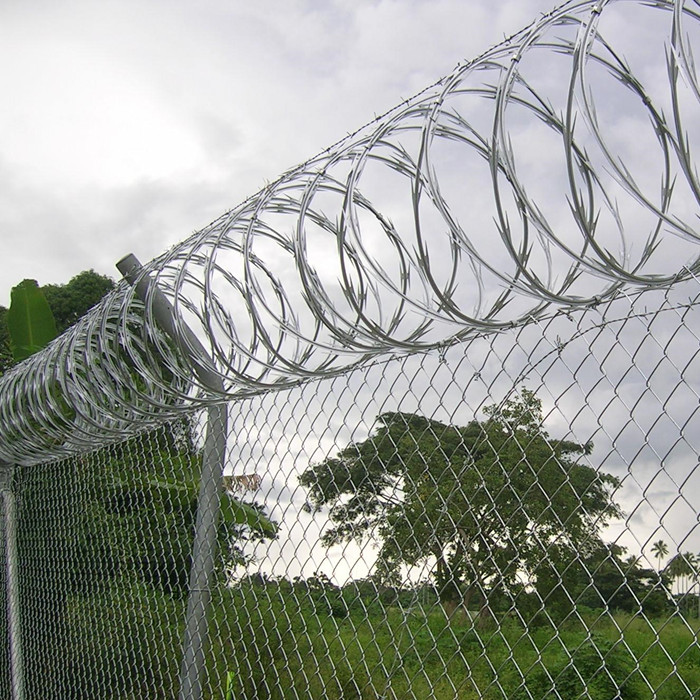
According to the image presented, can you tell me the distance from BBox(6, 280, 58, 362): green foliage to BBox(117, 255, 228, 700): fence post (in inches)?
153

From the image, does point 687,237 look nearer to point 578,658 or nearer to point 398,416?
point 398,416

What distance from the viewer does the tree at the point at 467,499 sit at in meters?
2.10

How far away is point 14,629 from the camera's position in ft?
16.7

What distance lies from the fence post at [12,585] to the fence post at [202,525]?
234 centimetres

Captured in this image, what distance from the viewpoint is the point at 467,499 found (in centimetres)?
217

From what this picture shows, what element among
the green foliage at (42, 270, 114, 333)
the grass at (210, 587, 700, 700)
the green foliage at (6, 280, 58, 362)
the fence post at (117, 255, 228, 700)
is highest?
the green foliage at (42, 270, 114, 333)

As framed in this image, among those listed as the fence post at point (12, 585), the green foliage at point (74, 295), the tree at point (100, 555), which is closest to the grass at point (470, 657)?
the tree at point (100, 555)

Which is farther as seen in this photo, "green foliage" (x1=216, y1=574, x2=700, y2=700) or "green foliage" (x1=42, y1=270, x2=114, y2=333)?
"green foliage" (x1=42, y1=270, x2=114, y2=333)

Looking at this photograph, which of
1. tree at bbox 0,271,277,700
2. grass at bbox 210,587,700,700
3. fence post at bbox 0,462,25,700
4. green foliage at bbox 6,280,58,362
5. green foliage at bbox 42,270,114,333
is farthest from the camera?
green foliage at bbox 42,270,114,333

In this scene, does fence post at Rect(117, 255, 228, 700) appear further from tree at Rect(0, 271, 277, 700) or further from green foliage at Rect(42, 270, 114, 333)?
green foliage at Rect(42, 270, 114, 333)

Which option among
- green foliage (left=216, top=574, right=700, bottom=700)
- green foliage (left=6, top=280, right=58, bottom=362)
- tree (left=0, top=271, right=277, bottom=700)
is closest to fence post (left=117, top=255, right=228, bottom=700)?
green foliage (left=216, top=574, right=700, bottom=700)

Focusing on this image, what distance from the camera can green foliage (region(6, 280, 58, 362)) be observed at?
6664 mm

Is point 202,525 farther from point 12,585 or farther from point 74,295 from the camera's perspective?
point 74,295

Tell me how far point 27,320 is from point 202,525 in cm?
420
